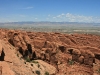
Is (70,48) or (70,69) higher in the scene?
(70,48)

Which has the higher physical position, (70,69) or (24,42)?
(24,42)

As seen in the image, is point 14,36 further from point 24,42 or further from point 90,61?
point 90,61

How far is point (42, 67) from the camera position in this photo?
2256 inches

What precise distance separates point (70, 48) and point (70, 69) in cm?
942

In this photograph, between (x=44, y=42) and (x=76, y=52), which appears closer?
(x=76, y=52)

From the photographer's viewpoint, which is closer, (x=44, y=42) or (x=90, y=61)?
(x=90, y=61)

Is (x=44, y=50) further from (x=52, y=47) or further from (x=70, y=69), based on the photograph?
(x=70, y=69)

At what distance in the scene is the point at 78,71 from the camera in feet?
188

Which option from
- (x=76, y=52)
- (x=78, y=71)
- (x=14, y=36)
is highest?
(x=14, y=36)

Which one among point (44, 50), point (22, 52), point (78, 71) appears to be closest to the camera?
point (78, 71)

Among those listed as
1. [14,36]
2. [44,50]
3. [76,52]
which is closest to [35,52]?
[44,50]

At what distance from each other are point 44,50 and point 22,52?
7.32 meters

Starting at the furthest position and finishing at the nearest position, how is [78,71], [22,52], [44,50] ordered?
[44,50]
[22,52]
[78,71]

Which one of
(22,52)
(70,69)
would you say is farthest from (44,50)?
(70,69)
